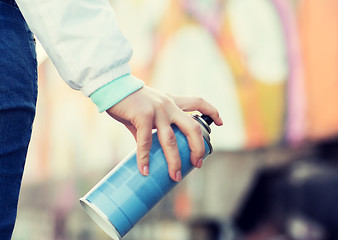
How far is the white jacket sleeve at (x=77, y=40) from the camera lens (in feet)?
4.06

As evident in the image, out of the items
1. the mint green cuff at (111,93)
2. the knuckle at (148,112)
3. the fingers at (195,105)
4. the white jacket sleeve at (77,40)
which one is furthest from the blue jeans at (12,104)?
the fingers at (195,105)

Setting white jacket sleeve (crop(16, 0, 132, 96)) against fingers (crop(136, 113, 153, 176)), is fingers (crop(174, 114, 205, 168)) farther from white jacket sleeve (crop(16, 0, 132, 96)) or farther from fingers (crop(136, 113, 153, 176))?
white jacket sleeve (crop(16, 0, 132, 96))

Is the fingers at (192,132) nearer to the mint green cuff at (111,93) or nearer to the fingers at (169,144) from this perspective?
the fingers at (169,144)

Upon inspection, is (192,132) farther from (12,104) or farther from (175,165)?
(12,104)

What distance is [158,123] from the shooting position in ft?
4.35

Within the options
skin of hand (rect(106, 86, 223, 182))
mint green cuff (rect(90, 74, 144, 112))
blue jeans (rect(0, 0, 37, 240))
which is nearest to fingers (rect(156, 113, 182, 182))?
skin of hand (rect(106, 86, 223, 182))

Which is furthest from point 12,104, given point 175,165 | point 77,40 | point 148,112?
point 175,165

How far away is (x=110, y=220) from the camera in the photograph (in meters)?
1.33

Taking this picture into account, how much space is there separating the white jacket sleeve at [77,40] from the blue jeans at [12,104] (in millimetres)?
39

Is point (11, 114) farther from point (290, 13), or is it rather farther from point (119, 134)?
point (119, 134)

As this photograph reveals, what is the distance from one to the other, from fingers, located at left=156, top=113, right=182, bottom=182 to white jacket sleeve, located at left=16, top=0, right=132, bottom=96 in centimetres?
15

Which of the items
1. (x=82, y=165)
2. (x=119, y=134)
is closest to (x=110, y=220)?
(x=119, y=134)

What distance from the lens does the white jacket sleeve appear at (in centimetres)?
124

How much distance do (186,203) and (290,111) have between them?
169 cm
